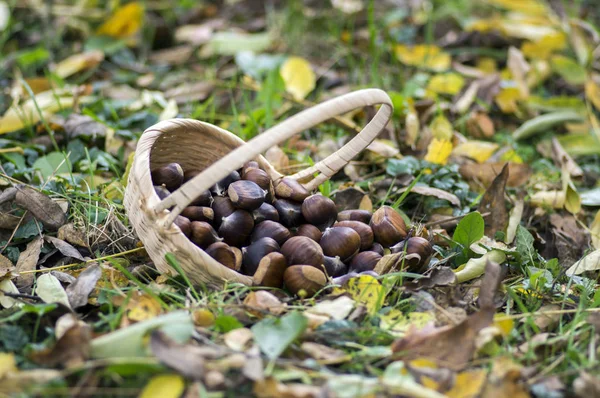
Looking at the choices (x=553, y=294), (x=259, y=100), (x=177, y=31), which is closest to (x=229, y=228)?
(x=553, y=294)

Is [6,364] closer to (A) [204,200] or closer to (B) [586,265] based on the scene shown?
(A) [204,200]

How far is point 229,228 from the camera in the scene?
1.61m

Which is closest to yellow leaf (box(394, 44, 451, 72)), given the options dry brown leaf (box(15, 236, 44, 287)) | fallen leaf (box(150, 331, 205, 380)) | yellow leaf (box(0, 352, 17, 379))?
dry brown leaf (box(15, 236, 44, 287))

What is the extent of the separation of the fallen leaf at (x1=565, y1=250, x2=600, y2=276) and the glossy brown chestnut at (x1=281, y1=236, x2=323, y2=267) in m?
0.64

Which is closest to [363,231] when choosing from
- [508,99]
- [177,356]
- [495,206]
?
[495,206]

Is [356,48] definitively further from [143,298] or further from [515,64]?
[143,298]

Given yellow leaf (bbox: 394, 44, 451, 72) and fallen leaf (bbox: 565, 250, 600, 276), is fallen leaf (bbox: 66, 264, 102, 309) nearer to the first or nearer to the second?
fallen leaf (bbox: 565, 250, 600, 276)

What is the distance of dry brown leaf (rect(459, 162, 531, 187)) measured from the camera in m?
2.17

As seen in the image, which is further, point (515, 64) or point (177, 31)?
point (177, 31)

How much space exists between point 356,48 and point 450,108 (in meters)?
0.66

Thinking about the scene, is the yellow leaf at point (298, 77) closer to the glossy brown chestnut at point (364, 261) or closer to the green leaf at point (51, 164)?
the green leaf at point (51, 164)

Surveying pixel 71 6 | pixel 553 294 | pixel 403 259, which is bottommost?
pixel 553 294

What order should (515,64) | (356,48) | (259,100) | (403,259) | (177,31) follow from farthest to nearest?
1. (177,31)
2. (356,48)
3. (515,64)
4. (259,100)
5. (403,259)

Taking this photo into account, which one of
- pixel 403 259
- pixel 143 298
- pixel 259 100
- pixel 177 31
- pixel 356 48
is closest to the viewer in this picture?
pixel 143 298
